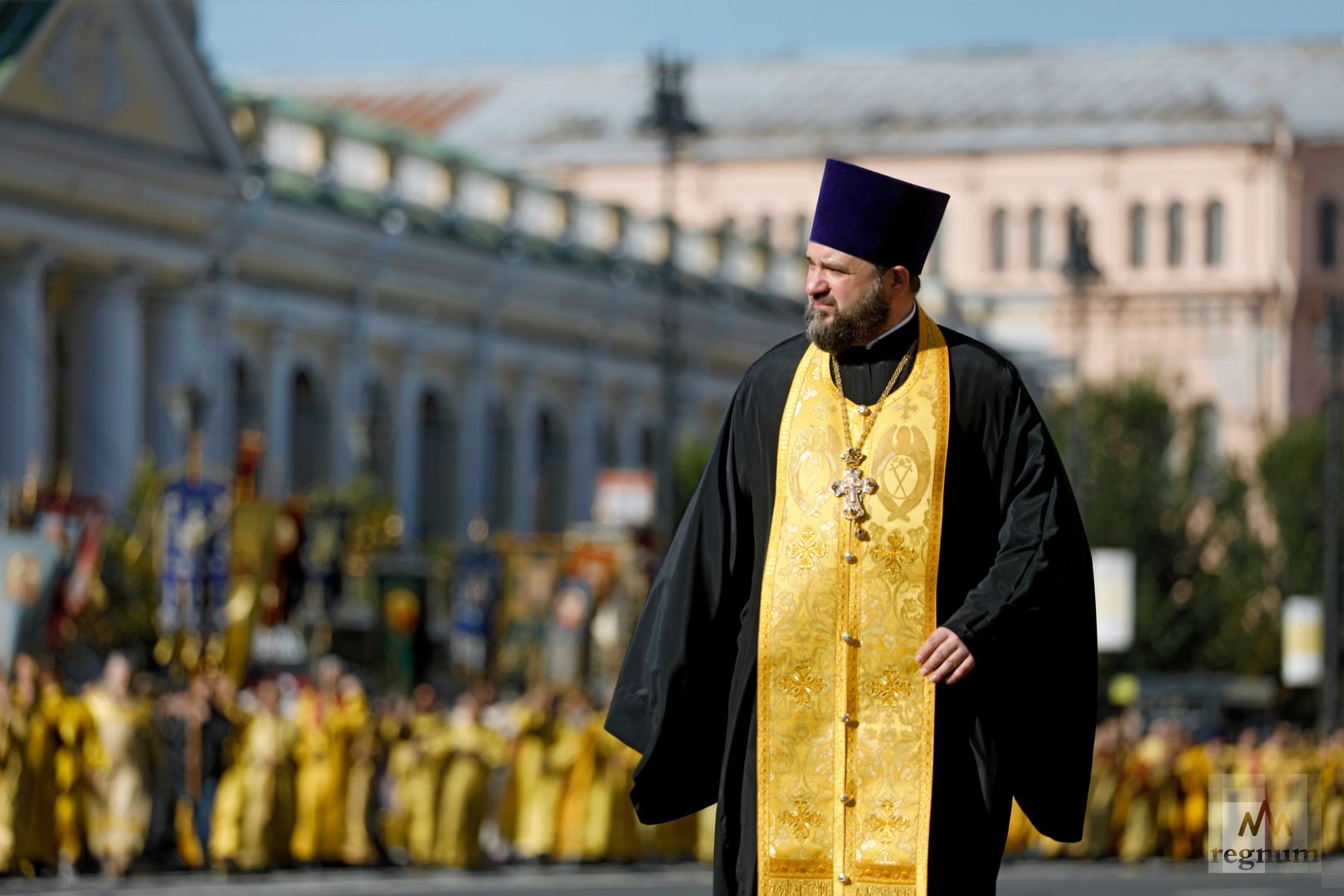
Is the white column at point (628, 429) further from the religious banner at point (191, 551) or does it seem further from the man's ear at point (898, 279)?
the man's ear at point (898, 279)

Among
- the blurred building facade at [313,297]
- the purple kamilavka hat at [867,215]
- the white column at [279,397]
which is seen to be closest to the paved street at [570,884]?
the blurred building facade at [313,297]

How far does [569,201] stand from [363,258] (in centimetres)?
1125

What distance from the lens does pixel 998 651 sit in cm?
707

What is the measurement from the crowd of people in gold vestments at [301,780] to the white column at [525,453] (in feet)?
92.1

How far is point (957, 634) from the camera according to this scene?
707 centimetres

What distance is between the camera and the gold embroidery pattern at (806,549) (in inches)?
289

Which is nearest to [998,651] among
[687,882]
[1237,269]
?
[687,882]

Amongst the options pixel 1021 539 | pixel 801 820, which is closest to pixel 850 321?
pixel 1021 539

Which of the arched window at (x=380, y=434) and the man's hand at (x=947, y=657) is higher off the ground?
the arched window at (x=380, y=434)

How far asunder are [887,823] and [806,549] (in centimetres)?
62

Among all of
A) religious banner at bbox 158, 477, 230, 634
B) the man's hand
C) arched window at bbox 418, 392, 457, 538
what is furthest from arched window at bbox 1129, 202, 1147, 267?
the man's hand

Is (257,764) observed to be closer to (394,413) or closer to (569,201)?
(394,413)

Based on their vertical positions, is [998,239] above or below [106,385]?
above

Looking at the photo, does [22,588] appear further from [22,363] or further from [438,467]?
[438,467]
